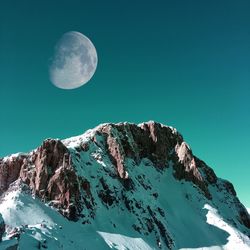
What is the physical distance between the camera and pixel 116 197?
68.6 m

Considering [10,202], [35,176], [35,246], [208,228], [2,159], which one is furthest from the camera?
[208,228]

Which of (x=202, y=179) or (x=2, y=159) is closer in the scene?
(x=2, y=159)

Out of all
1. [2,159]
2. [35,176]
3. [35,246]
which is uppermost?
[2,159]

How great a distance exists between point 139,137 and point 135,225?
37.1 meters

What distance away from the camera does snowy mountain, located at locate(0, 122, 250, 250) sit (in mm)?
49438

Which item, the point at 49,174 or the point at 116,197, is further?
the point at 116,197

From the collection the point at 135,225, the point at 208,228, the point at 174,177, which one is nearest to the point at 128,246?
the point at 135,225

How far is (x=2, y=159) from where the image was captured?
228 feet

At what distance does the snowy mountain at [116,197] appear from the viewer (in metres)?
49.4

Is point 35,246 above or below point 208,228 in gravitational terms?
below

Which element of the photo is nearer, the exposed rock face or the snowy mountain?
the snowy mountain

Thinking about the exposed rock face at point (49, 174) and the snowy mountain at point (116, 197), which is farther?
the exposed rock face at point (49, 174)

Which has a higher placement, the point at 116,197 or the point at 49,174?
the point at 49,174

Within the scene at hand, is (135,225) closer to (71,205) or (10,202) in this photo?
(71,205)
